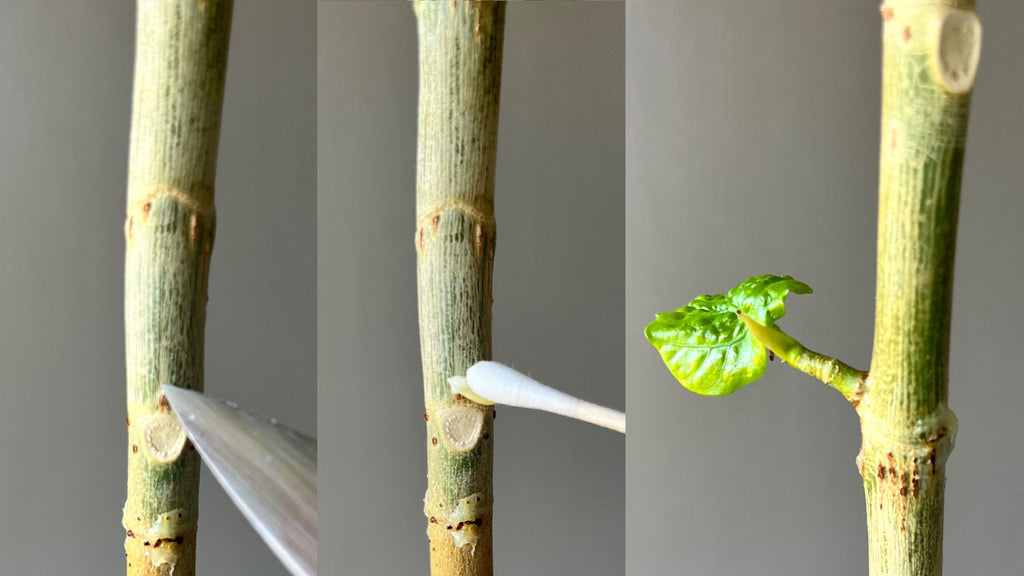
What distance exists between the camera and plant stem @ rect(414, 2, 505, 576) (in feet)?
1.71

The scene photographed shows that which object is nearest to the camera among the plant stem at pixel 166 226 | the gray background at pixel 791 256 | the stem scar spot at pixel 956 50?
the stem scar spot at pixel 956 50

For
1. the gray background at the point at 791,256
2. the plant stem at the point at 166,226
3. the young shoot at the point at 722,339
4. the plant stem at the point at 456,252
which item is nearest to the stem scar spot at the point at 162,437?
the plant stem at the point at 166,226

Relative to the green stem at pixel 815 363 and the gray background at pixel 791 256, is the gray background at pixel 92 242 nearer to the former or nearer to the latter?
the green stem at pixel 815 363

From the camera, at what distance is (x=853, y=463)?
900mm

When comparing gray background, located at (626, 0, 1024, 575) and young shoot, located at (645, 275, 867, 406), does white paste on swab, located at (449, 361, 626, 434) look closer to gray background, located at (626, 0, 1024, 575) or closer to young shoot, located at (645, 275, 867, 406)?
young shoot, located at (645, 275, 867, 406)

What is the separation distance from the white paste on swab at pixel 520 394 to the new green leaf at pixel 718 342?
0.19ft

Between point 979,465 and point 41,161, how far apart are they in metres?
0.89

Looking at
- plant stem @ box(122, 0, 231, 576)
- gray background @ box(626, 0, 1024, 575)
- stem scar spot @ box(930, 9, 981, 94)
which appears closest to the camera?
stem scar spot @ box(930, 9, 981, 94)

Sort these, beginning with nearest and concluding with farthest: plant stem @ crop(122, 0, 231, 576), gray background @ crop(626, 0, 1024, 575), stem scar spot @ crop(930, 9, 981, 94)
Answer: stem scar spot @ crop(930, 9, 981, 94) < plant stem @ crop(122, 0, 231, 576) < gray background @ crop(626, 0, 1024, 575)

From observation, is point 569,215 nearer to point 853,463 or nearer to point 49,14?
point 49,14

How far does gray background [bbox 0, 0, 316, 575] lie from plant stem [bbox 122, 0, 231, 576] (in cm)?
2

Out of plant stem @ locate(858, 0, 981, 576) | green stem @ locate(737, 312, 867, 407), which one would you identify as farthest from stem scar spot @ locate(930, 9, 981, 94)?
green stem @ locate(737, 312, 867, 407)

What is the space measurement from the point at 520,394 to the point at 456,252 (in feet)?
0.29

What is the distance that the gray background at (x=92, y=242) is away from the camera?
523 millimetres
